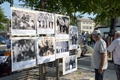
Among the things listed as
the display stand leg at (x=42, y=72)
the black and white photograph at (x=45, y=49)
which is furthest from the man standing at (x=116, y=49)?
the display stand leg at (x=42, y=72)

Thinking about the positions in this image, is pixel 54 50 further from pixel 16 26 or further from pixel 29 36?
pixel 16 26

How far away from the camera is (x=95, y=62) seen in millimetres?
4215

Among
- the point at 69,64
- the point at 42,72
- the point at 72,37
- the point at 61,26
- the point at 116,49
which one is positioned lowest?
the point at 42,72

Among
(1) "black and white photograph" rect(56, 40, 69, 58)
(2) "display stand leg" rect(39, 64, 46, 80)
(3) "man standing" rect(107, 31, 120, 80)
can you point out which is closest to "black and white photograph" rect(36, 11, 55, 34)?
(1) "black and white photograph" rect(56, 40, 69, 58)

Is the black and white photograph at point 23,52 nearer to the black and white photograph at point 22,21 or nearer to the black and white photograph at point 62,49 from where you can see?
the black and white photograph at point 22,21

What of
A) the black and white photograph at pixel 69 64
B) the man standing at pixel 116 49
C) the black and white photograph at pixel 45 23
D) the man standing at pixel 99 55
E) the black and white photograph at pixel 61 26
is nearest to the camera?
the man standing at pixel 99 55

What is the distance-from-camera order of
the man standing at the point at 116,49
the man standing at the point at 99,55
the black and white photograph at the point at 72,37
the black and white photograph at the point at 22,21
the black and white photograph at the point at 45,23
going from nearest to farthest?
the black and white photograph at the point at 22,21 → the man standing at the point at 99,55 → the black and white photograph at the point at 45,23 → the man standing at the point at 116,49 → the black and white photograph at the point at 72,37

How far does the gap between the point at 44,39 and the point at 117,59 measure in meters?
2.08

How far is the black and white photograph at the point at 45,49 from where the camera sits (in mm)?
4305

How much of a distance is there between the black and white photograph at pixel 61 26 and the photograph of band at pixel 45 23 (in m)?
0.25

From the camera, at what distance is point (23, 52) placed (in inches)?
151

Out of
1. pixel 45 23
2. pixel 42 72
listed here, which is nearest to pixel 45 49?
pixel 45 23

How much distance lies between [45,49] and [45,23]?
718mm

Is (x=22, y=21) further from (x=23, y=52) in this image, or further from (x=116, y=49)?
(x=116, y=49)
